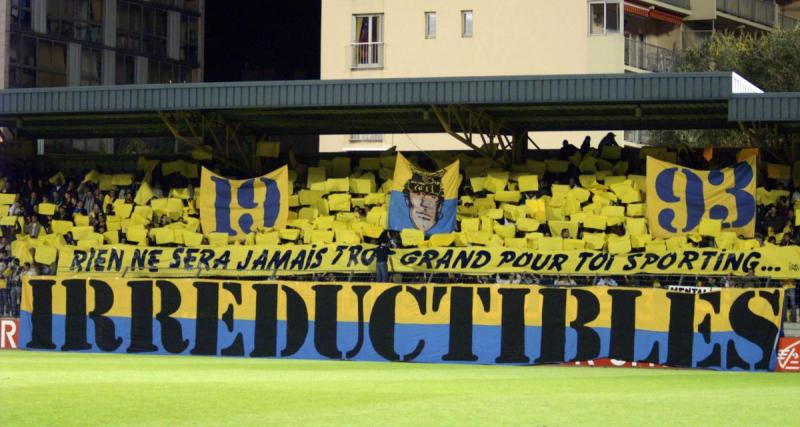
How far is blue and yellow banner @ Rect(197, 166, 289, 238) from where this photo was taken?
36812 millimetres

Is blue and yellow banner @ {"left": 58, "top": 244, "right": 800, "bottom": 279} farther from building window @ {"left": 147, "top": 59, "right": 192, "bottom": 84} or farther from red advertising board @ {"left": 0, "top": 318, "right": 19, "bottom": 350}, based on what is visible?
building window @ {"left": 147, "top": 59, "right": 192, "bottom": 84}

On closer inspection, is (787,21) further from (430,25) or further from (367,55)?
(367,55)

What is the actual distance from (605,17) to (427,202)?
2279 cm

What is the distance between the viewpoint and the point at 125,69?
70812mm

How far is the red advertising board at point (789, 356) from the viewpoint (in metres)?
26.1

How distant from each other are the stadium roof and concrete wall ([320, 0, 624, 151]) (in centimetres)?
1645

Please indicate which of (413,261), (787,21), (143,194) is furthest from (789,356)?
(787,21)

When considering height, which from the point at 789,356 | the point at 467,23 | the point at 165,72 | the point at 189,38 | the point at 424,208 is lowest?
the point at 789,356

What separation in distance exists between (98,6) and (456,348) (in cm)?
4541

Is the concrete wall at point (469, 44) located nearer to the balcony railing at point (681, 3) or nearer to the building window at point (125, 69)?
the balcony railing at point (681, 3)

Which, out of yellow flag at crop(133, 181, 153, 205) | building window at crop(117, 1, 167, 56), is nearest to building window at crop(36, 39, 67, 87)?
building window at crop(117, 1, 167, 56)

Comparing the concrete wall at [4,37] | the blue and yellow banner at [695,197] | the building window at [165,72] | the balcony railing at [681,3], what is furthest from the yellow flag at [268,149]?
the building window at [165,72]

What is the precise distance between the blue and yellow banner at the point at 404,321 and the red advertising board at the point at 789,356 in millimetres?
176

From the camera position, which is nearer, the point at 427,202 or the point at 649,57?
the point at 427,202
